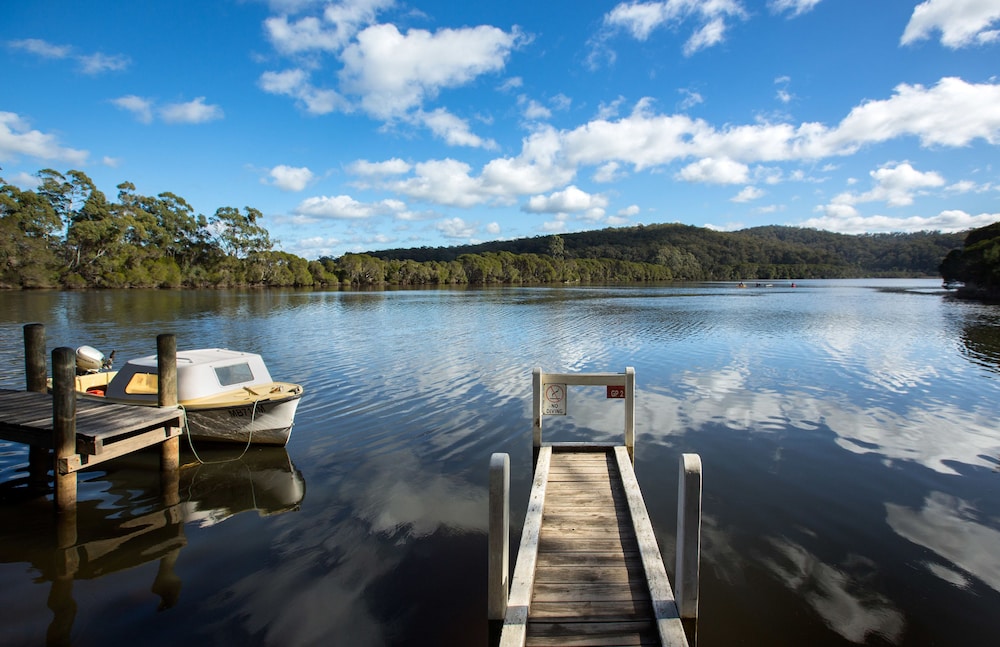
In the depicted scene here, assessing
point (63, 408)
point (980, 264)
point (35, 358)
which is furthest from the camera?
point (980, 264)

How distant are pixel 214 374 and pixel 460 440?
527cm

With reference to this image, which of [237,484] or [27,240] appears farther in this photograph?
[27,240]

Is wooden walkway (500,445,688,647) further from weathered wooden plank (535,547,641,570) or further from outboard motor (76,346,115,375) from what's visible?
outboard motor (76,346,115,375)

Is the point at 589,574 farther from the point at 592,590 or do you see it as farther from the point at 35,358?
the point at 35,358

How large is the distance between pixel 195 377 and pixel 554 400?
721 centimetres

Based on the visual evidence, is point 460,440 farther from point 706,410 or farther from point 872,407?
point 872,407

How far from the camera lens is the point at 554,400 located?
29.6 feet

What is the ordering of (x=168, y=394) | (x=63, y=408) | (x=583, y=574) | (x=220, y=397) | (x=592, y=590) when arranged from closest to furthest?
(x=592, y=590) → (x=583, y=574) → (x=63, y=408) → (x=168, y=394) → (x=220, y=397)

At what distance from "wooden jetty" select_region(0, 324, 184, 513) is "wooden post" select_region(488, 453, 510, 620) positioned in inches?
253

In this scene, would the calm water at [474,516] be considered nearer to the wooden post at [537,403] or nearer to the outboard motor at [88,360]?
the wooden post at [537,403]

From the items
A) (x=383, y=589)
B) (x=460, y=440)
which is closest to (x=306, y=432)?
(x=460, y=440)

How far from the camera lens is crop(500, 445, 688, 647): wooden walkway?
4.27 m

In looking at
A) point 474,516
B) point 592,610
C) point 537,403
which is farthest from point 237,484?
point 592,610

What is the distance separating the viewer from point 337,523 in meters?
7.46
